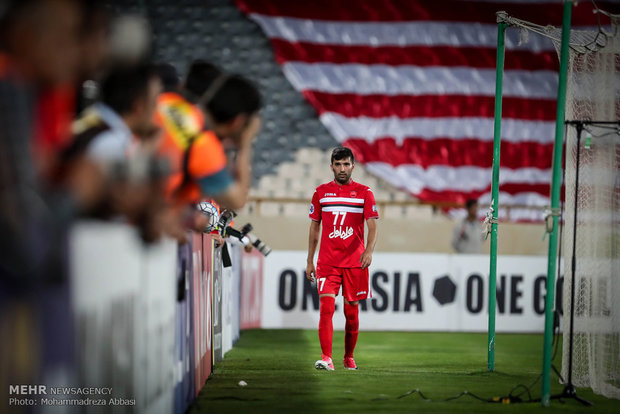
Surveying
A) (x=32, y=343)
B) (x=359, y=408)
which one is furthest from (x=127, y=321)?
(x=359, y=408)

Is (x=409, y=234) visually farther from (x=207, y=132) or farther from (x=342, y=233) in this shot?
(x=207, y=132)

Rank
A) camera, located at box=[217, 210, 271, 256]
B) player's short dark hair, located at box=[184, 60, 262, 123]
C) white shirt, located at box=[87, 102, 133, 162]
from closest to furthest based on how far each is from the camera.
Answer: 1. white shirt, located at box=[87, 102, 133, 162]
2. player's short dark hair, located at box=[184, 60, 262, 123]
3. camera, located at box=[217, 210, 271, 256]

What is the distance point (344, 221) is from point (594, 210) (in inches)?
72.7

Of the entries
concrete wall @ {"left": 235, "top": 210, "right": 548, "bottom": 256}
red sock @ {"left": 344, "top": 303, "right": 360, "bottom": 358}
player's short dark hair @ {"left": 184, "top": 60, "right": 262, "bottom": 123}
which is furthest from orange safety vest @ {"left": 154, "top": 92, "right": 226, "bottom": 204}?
concrete wall @ {"left": 235, "top": 210, "right": 548, "bottom": 256}

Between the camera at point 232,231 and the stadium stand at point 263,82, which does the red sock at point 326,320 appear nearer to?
the camera at point 232,231

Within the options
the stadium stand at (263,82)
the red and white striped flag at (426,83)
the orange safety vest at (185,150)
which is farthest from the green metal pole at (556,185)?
the stadium stand at (263,82)

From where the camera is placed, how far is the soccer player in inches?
256

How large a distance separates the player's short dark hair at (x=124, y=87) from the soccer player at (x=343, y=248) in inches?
136

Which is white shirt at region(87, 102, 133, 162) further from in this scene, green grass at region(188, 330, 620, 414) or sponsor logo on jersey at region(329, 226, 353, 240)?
sponsor logo on jersey at region(329, 226, 353, 240)

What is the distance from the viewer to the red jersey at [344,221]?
21.3 feet

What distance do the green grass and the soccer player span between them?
Result: 1.40 feet

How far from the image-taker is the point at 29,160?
2.33m

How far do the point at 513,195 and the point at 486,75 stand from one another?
2195mm

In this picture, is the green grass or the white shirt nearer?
the white shirt
